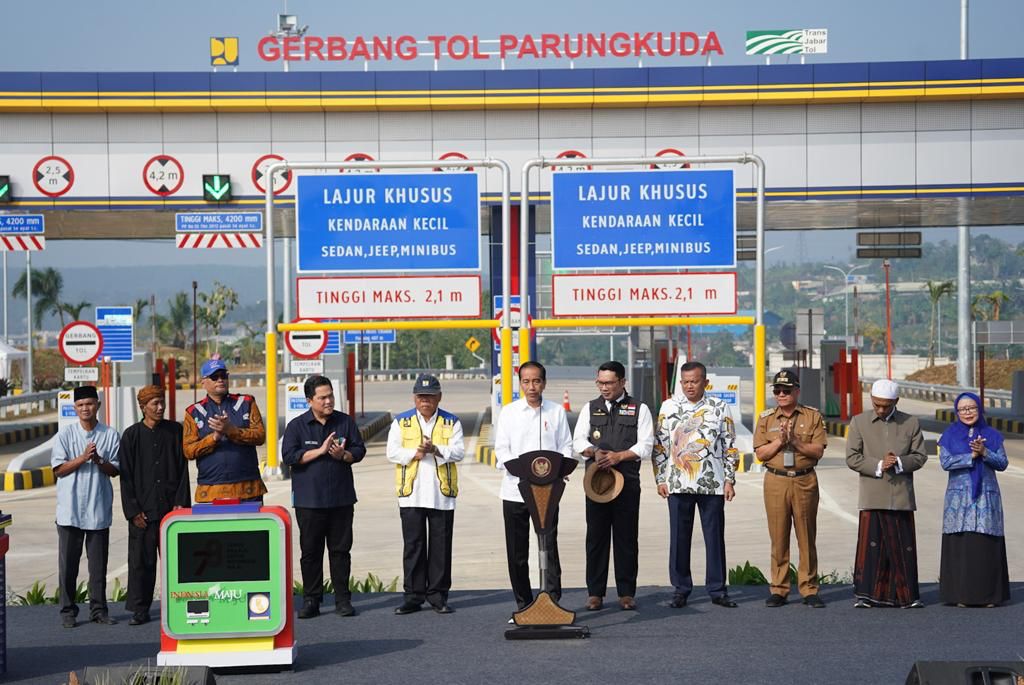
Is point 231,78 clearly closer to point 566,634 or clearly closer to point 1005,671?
point 566,634

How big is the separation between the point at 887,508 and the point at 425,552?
3376 mm

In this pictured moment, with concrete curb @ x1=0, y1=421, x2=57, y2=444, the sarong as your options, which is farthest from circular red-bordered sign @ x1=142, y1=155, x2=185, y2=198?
the sarong

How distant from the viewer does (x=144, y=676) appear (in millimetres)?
6820

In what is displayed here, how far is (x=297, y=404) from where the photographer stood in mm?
26516

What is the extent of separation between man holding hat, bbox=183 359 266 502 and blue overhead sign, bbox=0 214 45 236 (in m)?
16.3

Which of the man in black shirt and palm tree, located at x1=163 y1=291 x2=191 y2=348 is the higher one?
palm tree, located at x1=163 y1=291 x2=191 y2=348

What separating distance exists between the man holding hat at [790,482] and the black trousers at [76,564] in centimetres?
478

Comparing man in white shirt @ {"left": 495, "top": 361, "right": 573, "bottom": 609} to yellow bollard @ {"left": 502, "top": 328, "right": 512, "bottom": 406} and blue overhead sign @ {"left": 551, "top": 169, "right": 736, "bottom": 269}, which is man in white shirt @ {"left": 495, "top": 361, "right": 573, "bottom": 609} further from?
blue overhead sign @ {"left": 551, "top": 169, "right": 736, "bottom": 269}

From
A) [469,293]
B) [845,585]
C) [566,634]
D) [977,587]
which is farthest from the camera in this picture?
[469,293]

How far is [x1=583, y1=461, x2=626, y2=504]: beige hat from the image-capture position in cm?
1026

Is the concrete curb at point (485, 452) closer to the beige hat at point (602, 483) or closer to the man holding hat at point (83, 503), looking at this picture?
the beige hat at point (602, 483)

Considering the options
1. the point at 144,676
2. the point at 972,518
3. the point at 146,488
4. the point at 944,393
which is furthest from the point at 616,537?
the point at 944,393

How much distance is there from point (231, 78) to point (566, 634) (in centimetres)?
2017

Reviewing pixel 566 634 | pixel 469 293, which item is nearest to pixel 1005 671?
pixel 566 634
